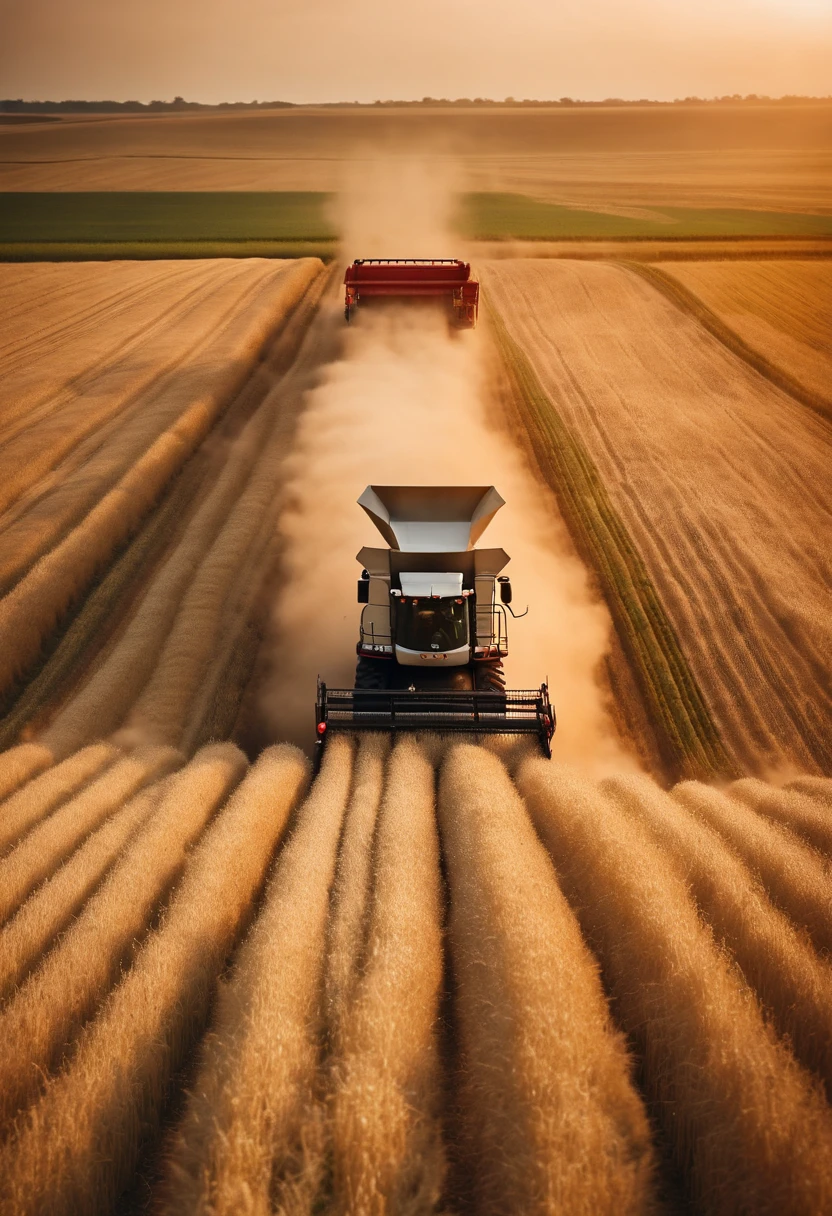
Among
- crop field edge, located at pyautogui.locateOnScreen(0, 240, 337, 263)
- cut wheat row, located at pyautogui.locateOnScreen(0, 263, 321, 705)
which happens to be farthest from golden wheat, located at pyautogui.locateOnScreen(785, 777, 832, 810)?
crop field edge, located at pyautogui.locateOnScreen(0, 240, 337, 263)

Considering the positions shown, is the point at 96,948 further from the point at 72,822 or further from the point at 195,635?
the point at 195,635

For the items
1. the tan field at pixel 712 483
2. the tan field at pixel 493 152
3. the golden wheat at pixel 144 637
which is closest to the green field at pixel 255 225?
the tan field at pixel 493 152

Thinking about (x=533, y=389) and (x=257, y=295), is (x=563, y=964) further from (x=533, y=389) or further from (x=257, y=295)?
(x=257, y=295)

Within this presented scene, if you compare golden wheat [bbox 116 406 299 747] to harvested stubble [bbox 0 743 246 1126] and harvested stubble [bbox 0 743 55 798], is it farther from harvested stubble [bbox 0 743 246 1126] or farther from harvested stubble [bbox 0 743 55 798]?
harvested stubble [bbox 0 743 246 1126]

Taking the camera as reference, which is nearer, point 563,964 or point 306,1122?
point 306,1122

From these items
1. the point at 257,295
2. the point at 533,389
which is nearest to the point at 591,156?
the point at 257,295

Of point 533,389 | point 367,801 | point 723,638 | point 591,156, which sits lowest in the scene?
point 367,801
